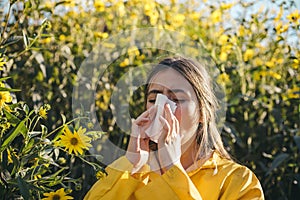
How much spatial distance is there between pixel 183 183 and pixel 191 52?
1454mm

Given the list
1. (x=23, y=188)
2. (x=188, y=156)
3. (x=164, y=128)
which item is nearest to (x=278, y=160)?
(x=188, y=156)

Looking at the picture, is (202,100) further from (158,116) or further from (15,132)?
(15,132)

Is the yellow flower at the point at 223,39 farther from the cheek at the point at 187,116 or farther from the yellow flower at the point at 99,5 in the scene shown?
the cheek at the point at 187,116

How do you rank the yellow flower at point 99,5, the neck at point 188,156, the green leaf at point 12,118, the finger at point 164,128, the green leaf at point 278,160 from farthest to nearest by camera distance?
the yellow flower at point 99,5 < the green leaf at point 278,160 < the neck at point 188,156 < the green leaf at point 12,118 < the finger at point 164,128

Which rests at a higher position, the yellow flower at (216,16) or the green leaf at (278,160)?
the yellow flower at (216,16)

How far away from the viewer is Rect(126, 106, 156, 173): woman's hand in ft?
5.69

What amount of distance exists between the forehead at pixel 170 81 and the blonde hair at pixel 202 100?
0.01 m

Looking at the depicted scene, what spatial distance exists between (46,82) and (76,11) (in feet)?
2.01

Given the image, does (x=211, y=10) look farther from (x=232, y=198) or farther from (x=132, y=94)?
(x=232, y=198)

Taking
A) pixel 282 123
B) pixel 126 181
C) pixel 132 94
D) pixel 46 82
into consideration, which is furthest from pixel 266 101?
pixel 126 181

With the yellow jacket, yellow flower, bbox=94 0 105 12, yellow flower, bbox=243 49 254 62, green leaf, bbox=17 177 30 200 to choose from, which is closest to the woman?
the yellow jacket

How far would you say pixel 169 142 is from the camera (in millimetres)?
1715

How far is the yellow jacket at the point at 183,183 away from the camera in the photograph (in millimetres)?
1751

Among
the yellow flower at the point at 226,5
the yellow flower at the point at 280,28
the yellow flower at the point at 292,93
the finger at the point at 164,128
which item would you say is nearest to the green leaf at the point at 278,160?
the yellow flower at the point at 292,93
